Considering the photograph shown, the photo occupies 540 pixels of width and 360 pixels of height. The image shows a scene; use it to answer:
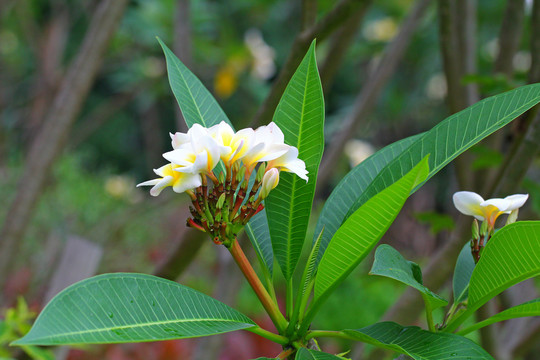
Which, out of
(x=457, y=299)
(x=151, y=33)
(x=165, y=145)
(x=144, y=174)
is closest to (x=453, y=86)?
(x=457, y=299)

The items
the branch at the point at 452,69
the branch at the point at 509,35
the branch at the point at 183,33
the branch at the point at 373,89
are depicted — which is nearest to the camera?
the branch at the point at 452,69

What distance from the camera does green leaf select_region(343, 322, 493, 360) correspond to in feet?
1.25

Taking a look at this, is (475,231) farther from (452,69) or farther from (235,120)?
(235,120)

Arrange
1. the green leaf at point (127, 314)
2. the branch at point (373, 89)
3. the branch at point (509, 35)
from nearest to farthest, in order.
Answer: the green leaf at point (127, 314) < the branch at point (509, 35) < the branch at point (373, 89)

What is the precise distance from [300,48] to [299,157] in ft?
1.35

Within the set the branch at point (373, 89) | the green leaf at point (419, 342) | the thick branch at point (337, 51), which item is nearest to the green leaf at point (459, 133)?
the green leaf at point (419, 342)

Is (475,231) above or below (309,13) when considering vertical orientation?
Answer: below

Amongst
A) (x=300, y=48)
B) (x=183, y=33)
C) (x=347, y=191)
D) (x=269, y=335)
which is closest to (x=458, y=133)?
(x=347, y=191)

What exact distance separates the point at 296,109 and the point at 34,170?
80 centimetres

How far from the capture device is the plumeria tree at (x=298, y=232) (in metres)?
0.36

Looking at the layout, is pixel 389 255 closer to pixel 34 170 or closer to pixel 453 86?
pixel 453 86

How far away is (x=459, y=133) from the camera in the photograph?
0.44 m

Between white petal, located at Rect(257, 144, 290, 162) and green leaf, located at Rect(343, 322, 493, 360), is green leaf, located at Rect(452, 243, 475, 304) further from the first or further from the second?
white petal, located at Rect(257, 144, 290, 162)

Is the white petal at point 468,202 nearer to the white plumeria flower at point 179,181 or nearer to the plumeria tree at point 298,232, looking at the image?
the plumeria tree at point 298,232
